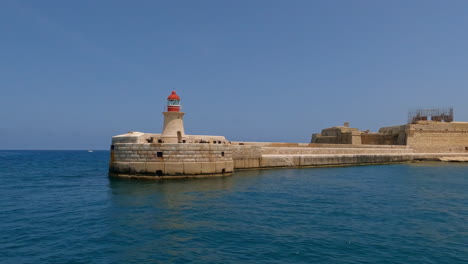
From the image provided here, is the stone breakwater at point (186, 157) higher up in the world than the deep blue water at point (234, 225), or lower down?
higher up

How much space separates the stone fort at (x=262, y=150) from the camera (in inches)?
765

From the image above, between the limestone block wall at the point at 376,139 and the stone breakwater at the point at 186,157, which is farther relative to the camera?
the limestone block wall at the point at 376,139

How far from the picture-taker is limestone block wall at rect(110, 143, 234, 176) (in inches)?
760

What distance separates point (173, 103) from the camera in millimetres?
21656

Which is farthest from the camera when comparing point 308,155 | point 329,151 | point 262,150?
point 329,151

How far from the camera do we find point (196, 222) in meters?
10.2

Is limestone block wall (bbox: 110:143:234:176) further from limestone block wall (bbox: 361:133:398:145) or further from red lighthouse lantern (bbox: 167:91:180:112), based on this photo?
limestone block wall (bbox: 361:133:398:145)

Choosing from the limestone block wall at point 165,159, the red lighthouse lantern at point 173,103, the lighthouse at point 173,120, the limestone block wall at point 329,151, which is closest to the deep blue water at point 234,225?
the limestone block wall at point 165,159

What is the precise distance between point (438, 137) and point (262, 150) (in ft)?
82.7

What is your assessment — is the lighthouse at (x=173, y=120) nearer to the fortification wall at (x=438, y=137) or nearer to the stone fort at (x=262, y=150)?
the stone fort at (x=262, y=150)

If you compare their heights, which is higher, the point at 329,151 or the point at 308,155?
the point at 329,151

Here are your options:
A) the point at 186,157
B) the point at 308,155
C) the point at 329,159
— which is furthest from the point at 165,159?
the point at 329,159

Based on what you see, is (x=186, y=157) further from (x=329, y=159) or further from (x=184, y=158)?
(x=329, y=159)

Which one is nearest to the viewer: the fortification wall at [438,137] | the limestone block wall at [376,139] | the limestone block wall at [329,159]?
the limestone block wall at [329,159]
